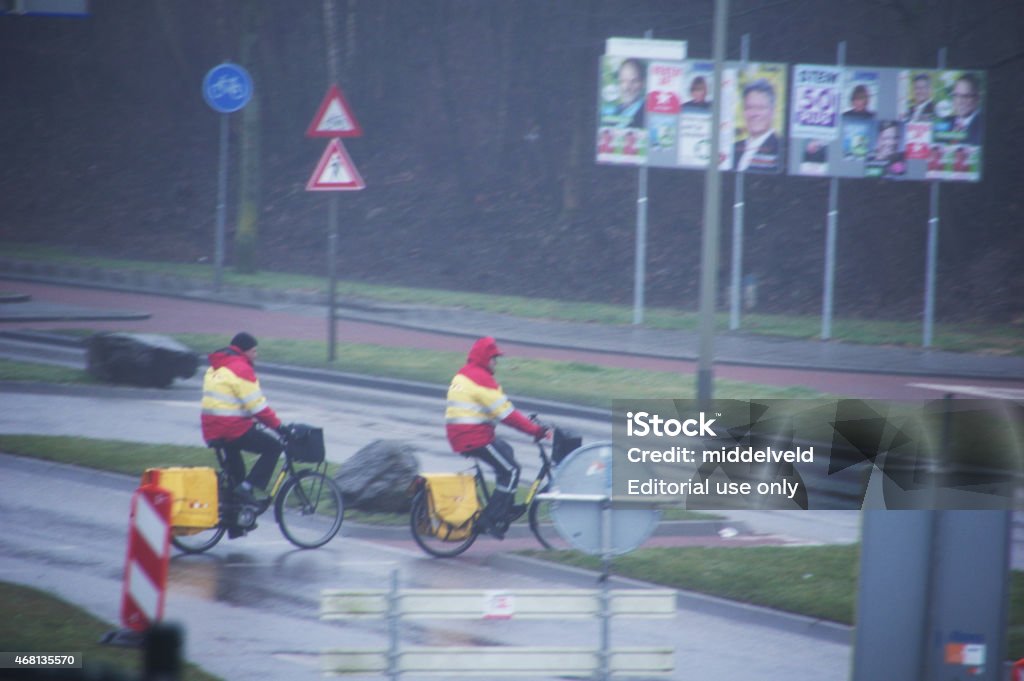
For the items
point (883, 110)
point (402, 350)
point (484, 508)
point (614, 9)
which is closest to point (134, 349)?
point (402, 350)

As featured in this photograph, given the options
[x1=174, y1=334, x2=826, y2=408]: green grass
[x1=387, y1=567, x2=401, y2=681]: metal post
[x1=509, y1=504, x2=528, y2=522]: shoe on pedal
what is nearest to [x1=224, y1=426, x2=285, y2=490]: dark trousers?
[x1=509, y1=504, x2=528, y2=522]: shoe on pedal

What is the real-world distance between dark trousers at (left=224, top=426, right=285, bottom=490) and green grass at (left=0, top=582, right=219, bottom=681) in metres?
2.37

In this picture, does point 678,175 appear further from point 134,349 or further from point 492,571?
point 492,571

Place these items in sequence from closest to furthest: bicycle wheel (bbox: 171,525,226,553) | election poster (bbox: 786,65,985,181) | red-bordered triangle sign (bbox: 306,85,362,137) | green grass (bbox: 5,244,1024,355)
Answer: bicycle wheel (bbox: 171,525,226,553)
red-bordered triangle sign (bbox: 306,85,362,137)
election poster (bbox: 786,65,985,181)
green grass (bbox: 5,244,1024,355)

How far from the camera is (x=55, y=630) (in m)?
7.61

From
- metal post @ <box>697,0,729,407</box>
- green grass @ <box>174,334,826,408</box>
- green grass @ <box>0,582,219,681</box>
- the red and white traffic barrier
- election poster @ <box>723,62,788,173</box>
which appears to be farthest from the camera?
election poster @ <box>723,62,788,173</box>

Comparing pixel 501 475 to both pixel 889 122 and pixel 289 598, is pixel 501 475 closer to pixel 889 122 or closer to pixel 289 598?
pixel 289 598

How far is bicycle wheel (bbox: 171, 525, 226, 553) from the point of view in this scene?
1048cm

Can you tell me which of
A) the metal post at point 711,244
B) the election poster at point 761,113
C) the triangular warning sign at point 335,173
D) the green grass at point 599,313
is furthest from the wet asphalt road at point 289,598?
the election poster at point 761,113

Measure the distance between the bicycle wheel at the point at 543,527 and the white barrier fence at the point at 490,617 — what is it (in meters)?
3.77

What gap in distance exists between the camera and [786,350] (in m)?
23.7

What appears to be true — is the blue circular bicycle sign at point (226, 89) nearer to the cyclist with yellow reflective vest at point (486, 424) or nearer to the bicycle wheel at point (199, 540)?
the bicycle wheel at point (199, 540)

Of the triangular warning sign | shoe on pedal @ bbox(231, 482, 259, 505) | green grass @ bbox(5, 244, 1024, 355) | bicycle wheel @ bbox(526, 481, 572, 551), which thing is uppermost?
the triangular warning sign

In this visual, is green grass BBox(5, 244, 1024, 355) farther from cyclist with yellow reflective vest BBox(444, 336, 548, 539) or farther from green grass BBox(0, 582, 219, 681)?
green grass BBox(0, 582, 219, 681)
